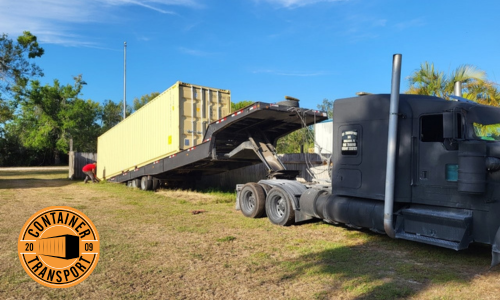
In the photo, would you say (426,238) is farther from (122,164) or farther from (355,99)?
(122,164)

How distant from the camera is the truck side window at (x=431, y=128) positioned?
5656 mm

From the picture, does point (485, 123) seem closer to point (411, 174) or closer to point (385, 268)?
point (411, 174)

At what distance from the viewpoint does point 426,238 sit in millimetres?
5559

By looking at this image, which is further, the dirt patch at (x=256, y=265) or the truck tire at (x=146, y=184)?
the truck tire at (x=146, y=184)

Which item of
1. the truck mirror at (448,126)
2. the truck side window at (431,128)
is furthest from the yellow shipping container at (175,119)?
the truck mirror at (448,126)

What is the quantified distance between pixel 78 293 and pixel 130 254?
5.25 ft

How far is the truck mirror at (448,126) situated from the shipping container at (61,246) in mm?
5180

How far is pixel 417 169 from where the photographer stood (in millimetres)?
5848

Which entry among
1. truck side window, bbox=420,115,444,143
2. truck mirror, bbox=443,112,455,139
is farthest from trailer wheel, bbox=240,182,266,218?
truck mirror, bbox=443,112,455,139

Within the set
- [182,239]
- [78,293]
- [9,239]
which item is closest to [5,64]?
[9,239]

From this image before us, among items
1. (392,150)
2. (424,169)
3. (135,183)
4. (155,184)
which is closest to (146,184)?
(155,184)

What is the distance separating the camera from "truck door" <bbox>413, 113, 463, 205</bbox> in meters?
5.41

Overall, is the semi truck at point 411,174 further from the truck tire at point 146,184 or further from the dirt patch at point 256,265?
the truck tire at point 146,184

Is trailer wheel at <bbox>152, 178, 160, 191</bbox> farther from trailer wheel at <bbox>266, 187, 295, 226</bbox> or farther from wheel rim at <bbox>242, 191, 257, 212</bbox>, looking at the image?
trailer wheel at <bbox>266, 187, 295, 226</bbox>
